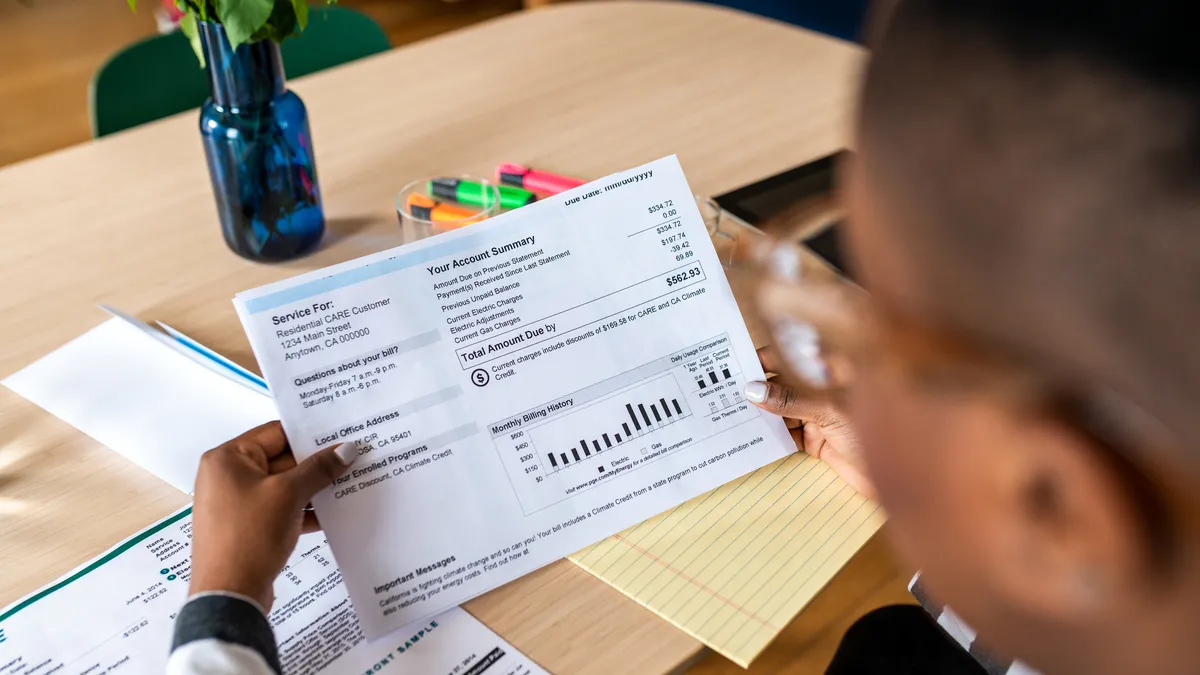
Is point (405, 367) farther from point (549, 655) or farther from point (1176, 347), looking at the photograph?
point (1176, 347)

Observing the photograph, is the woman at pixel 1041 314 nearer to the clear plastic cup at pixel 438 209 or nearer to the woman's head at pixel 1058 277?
the woman's head at pixel 1058 277

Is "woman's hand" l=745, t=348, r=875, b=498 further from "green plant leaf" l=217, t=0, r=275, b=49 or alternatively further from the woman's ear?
"green plant leaf" l=217, t=0, r=275, b=49

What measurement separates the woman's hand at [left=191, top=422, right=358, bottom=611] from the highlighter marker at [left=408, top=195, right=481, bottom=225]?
336 millimetres

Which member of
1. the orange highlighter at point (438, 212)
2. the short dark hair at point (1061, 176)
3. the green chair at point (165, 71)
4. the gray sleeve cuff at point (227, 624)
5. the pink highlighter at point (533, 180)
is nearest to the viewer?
the short dark hair at point (1061, 176)

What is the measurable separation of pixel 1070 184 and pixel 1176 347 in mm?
69

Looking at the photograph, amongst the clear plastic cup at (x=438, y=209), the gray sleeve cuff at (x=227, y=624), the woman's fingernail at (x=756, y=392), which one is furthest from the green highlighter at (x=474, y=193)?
Answer: the gray sleeve cuff at (x=227, y=624)

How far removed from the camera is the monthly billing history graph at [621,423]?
0.67m

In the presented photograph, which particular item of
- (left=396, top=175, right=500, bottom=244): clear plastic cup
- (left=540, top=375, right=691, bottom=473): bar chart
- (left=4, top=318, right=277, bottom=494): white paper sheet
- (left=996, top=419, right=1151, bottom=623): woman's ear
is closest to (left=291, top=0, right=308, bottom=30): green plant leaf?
(left=396, top=175, right=500, bottom=244): clear plastic cup

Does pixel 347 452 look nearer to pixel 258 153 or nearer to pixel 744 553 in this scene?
pixel 744 553

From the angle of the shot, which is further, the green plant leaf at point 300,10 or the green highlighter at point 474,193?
the green highlighter at point 474,193

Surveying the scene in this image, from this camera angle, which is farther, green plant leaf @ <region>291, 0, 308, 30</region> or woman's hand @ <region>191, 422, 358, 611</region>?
green plant leaf @ <region>291, 0, 308, 30</region>

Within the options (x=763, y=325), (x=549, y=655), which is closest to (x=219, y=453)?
(x=549, y=655)

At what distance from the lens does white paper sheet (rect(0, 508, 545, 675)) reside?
1.93ft

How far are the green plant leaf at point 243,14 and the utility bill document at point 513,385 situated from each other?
243 millimetres
